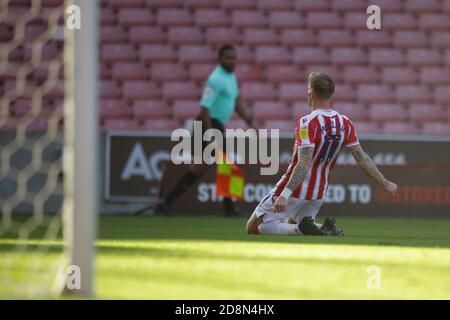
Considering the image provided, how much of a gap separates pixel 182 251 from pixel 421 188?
5.73m

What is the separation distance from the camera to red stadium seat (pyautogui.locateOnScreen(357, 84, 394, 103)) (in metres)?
14.0

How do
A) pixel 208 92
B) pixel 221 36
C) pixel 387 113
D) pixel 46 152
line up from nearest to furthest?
pixel 208 92
pixel 46 152
pixel 387 113
pixel 221 36

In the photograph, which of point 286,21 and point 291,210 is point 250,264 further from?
point 286,21

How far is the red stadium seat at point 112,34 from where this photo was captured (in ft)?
47.4

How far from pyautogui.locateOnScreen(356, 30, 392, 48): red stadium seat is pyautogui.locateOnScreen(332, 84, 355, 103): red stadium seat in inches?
29.1

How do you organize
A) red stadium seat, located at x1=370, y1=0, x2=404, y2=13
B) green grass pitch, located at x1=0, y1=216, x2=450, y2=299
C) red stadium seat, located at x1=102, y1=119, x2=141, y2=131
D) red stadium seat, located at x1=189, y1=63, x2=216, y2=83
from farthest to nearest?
red stadium seat, located at x1=370, y1=0, x2=404, y2=13, red stadium seat, located at x1=189, y1=63, x2=216, y2=83, red stadium seat, located at x1=102, y1=119, x2=141, y2=131, green grass pitch, located at x1=0, y1=216, x2=450, y2=299

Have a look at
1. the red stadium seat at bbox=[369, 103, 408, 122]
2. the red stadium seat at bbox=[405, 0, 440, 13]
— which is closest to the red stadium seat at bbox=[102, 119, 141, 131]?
the red stadium seat at bbox=[369, 103, 408, 122]

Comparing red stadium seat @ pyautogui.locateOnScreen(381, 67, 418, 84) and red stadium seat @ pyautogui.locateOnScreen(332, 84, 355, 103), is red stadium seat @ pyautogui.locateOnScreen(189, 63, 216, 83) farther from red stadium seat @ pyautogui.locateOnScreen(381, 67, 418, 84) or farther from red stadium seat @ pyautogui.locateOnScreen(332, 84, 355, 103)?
red stadium seat @ pyautogui.locateOnScreen(381, 67, 418, 84)

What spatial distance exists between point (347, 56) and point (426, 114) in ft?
4.49

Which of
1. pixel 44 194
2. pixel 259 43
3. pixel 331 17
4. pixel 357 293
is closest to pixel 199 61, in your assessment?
pixel 259 43

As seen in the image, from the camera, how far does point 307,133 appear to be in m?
6.75

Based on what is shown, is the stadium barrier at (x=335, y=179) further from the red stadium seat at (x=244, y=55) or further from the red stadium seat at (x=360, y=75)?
the red stadium seat at (x=244, y=55)

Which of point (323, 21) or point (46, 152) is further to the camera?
point (323, 21)

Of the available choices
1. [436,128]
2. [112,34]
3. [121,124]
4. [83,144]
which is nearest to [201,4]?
[112,34]
